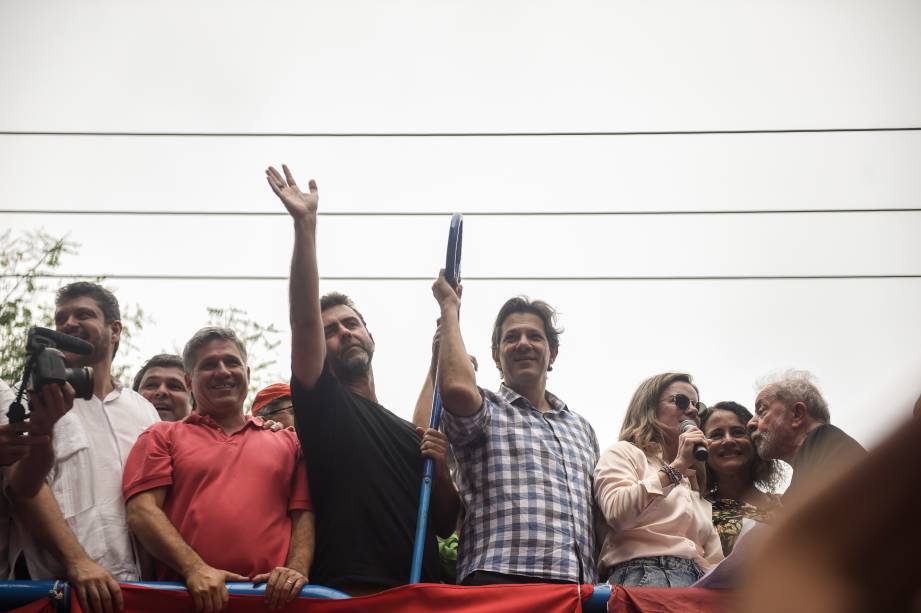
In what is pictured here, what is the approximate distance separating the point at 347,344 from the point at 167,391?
1085 mm

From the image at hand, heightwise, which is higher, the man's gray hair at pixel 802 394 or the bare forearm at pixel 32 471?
the man's gray hair at pixel 802 394

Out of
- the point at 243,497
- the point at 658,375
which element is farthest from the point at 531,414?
the point at 243,497

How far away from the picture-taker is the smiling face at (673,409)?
3.82m

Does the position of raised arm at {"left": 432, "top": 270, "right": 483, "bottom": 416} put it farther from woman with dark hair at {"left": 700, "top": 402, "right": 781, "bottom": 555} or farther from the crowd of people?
woman with dark hair at {"left": 700, "top": 402, "right": 781, "bottom": 555}

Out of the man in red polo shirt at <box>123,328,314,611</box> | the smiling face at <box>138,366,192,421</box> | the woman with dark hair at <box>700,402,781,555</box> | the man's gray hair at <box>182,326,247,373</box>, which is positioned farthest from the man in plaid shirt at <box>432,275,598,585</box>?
the smiling face at <box>138,366,192,421</box>

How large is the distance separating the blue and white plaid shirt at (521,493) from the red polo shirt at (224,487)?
57 cm

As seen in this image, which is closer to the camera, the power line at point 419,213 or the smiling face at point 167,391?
the smiling face at point 167,391

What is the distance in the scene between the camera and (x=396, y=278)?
866cm

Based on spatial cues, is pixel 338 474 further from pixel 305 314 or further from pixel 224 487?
pixel 305 314

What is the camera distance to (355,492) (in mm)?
3195

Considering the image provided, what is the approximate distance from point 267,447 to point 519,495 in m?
0.88

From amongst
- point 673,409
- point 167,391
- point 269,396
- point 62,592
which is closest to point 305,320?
point 269,396

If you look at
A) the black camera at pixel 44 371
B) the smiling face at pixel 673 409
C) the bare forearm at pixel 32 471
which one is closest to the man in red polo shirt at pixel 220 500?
the bare forearm at pixel 32 471

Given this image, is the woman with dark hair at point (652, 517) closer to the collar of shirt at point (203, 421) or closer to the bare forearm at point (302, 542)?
the bare forearm at point (302, 542)
